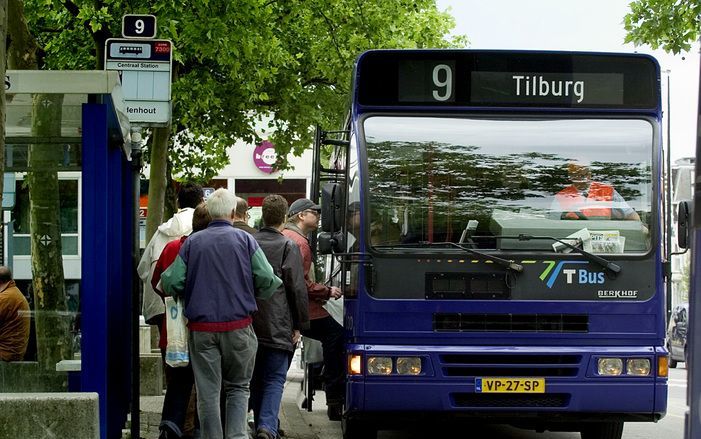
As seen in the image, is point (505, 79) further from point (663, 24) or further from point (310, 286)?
point (663, 24)

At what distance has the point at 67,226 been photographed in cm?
844

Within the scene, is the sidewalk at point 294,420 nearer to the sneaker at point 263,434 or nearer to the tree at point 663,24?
the sneaker at point 263,434

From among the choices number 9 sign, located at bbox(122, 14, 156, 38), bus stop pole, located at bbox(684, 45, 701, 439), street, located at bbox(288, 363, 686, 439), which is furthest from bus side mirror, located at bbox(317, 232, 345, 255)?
bus stop pole, located at bbox(684, 45, 701, 439)

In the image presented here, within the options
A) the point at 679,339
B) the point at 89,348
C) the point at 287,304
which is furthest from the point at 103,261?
the point at 679,339

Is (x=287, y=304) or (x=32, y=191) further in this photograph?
(x=287, y=304)

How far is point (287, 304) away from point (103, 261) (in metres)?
1.88

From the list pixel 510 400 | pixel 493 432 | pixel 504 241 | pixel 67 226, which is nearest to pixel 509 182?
pixel 504 241

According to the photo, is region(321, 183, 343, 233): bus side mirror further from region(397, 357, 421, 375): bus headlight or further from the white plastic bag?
the white plastic bag

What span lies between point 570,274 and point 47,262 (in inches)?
145

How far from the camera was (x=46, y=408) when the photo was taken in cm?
683

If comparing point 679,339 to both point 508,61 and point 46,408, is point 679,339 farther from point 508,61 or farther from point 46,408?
point 46,408

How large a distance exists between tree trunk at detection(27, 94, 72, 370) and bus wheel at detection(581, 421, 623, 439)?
4.21 metres

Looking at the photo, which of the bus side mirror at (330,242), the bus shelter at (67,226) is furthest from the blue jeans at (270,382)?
the bus shelter at (67,226)

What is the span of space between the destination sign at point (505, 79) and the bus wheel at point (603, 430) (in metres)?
2.50
